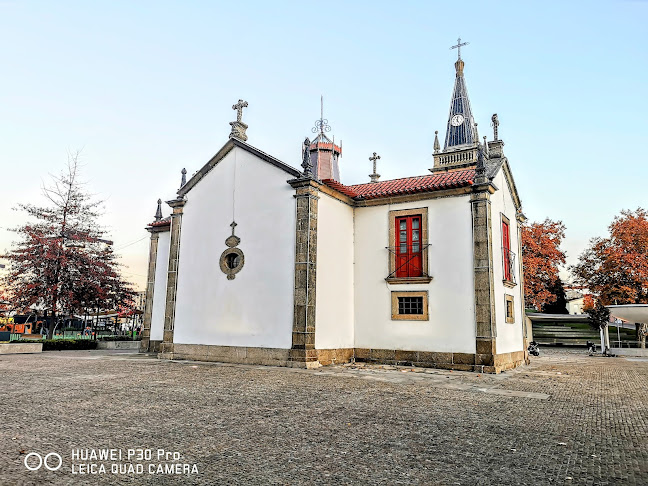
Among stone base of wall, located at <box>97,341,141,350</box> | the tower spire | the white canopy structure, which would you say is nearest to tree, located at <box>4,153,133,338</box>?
stone base of wall, located at <box>97,341,141,350</box>

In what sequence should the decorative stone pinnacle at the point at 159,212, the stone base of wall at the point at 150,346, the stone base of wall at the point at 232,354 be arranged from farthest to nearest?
1. the decorative stone pinnacle at the point at 159,212
2. the stone base of wall at the point at 150,346
3. the stone base of wall at the point at 232,354

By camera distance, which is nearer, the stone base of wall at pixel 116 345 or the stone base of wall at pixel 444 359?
the stone base of wall at pixel 444 359

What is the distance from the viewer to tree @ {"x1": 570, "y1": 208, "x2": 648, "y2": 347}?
86.5 feet

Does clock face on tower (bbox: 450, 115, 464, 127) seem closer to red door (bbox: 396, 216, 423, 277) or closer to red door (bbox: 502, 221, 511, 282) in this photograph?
red door (bbox: 502, 221, 511, 282)

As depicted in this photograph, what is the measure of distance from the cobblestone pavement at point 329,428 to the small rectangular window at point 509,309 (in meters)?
4.42

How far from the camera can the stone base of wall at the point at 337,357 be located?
13305mm

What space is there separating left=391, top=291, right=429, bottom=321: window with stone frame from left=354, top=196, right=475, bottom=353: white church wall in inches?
5.8

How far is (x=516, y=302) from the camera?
16.7 meters

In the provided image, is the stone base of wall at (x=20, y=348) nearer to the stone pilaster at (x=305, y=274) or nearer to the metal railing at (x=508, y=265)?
the stone pilaster at (x=305, y=274)

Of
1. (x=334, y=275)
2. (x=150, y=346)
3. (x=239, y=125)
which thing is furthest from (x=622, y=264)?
(x=150, y=346)

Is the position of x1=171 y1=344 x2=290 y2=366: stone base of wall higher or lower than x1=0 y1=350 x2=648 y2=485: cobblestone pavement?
higher

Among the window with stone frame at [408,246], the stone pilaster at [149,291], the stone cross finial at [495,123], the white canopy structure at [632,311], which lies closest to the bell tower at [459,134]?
the white canopy structure at [632,311]

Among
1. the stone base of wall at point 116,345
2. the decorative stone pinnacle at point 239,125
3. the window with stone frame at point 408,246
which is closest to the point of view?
the window with stone frame at point 408,246

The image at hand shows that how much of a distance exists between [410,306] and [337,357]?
300cm
